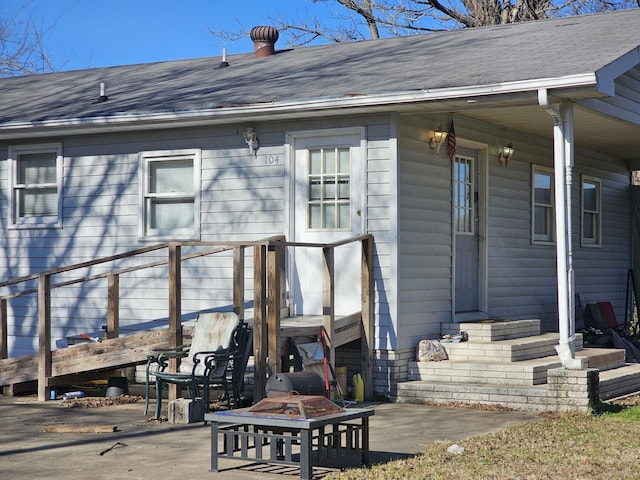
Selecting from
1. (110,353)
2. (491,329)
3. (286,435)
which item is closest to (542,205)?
(491,329)

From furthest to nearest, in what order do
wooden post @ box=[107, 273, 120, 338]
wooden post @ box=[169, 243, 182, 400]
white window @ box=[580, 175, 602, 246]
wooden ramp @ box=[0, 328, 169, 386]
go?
white window @ box=[580, 175, 602, 246] < wooden post @ box=[107, 273, 120, 338] < wooden ramp @ box=[0, 328, 169, 386] < wooden post @ box=[169, 243, 182, 400]

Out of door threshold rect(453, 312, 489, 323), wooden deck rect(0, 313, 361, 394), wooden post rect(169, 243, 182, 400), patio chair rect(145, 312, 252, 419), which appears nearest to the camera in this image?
patio chair rect(145, 312, 252, 419)

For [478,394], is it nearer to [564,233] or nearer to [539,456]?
[564,233]

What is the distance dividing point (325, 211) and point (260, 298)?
1950 mm

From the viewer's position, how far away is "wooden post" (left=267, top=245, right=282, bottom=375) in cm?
1008

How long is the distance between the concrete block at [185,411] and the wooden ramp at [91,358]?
1354 mm

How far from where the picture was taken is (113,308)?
11680 mm

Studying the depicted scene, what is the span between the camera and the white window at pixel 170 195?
1240 cm

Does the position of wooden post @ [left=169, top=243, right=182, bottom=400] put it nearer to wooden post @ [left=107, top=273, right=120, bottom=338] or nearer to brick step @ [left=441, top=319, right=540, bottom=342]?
wooden post @ [left=107, top=273, right=120, bottom=338]

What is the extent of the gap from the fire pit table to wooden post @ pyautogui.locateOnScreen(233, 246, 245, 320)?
10.6ft

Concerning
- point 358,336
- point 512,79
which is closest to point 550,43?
point 512,79

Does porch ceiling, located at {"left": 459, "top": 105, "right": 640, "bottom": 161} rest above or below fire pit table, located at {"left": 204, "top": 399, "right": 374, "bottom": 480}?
above

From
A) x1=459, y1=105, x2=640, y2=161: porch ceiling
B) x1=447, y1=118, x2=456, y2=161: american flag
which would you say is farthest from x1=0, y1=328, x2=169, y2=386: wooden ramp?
x1=459, y1=105, x2=640, y2=161: porch ceiling

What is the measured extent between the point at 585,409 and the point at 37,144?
7.74 metres
